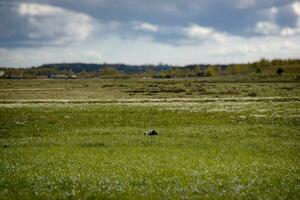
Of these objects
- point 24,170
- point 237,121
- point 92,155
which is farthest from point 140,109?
point 24,170

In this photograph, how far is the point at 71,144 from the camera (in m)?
31.1

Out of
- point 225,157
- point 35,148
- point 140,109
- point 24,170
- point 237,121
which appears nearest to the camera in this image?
point 24,170

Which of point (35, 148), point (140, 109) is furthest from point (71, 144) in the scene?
point (140, 109)

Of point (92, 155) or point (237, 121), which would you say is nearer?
point (92, 155)

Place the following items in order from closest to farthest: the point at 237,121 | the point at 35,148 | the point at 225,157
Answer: the point at 225,157, the point at 35,148, the point at 237,121

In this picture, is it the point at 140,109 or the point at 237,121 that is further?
the point at 140,109

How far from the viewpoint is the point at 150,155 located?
1000 inches

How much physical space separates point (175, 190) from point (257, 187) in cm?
372

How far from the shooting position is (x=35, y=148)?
95.5ft

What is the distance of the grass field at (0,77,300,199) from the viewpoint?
16.0 meters

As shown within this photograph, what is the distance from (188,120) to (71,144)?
18.5 meters

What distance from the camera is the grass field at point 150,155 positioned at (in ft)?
52.4

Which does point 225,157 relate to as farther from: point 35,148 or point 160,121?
point 160,121

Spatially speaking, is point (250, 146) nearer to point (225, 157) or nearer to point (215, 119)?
point (225, 157)
